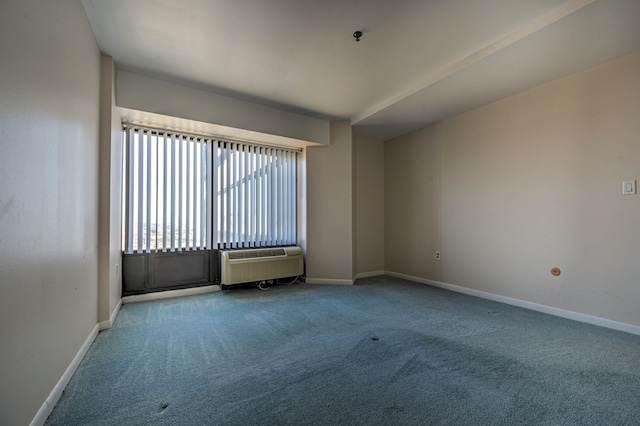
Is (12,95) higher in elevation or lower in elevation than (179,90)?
lower

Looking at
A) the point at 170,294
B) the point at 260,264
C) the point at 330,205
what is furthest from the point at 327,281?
the point at 170,294

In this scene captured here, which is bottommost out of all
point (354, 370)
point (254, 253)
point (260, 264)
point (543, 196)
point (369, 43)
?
point (354, 370)

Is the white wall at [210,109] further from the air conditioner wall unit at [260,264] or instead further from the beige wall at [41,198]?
the air conditioner wall unit at [260,264]

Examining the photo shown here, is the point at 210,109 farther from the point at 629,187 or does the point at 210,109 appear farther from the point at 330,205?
the point at 629,187

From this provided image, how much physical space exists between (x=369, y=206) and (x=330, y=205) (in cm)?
89

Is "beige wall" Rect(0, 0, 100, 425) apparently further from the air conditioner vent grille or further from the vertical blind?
the air conditioner vent grille

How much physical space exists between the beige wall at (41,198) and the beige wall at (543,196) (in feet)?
→ 13.5

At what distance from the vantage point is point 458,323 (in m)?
2.58

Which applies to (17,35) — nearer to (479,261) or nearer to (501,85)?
(501,85)

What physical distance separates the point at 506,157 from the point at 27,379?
4402 mm

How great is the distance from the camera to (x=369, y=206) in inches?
190

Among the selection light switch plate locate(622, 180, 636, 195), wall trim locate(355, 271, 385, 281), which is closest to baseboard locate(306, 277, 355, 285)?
wall trim locate(355, 271, 385, 281)

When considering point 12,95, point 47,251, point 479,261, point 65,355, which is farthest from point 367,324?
point 12,95

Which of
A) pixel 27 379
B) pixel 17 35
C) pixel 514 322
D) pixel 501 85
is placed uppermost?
pixel 501 85
